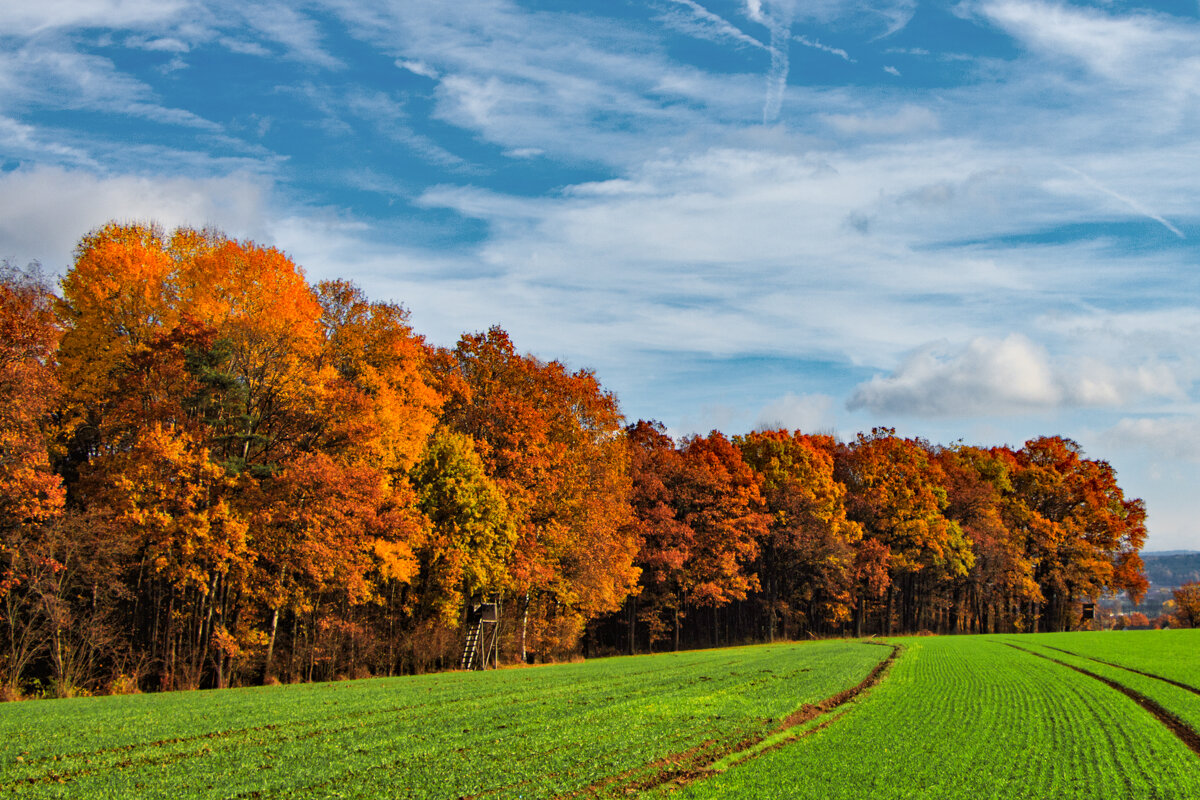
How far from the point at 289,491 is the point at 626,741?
75.9 ft

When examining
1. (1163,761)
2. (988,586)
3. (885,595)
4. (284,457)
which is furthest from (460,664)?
(988,586)

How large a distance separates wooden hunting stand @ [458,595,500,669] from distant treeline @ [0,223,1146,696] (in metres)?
1.00

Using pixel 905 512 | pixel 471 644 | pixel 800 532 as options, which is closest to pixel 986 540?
pixel 905 512

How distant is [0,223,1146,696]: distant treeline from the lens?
109ft

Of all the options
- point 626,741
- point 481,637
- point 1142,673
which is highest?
point 626,741

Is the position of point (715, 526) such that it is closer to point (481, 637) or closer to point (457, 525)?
point (481, 637)

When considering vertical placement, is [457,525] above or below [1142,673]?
above

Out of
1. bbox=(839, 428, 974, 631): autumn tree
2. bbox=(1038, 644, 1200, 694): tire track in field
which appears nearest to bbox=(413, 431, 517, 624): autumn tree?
bbox=(1038, 644, 1200, 694): tire track in field

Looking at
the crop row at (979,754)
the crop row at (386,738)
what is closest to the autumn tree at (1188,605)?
the crop row at (979,754)

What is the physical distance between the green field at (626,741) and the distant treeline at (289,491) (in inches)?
250

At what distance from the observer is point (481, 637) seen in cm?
Result: 4888

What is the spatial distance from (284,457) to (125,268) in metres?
11.8

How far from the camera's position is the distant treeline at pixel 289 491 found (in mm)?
33250

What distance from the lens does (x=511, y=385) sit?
54656mm
